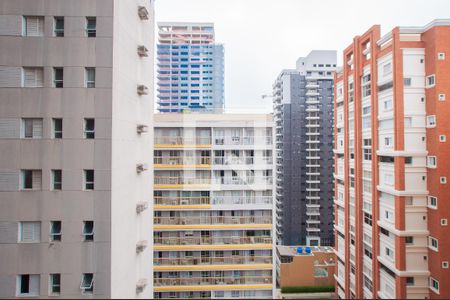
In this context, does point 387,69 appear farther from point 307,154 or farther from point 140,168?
point 307,154

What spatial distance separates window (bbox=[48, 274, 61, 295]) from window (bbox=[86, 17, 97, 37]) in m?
A: 2.96

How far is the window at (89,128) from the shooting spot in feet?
11.8

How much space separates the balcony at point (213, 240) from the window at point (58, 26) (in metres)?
6.72

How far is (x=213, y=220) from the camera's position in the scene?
9.07 meters

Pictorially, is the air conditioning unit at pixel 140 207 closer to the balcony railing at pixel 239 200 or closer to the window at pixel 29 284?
the window at pixel 29 284

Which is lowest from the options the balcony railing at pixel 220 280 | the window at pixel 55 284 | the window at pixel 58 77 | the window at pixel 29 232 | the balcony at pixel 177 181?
the balcony railing at pixel 220 280

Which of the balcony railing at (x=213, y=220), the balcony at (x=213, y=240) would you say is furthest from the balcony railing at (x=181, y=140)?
the balcony at (x=213, y=240)

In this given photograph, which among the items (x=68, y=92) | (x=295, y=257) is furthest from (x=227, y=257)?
(x=68, y=92)

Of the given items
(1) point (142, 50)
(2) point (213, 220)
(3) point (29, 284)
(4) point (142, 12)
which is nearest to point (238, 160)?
(2) point (213, 220)

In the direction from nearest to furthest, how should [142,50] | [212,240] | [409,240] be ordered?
[142,50] < [409,240] < [212,240]

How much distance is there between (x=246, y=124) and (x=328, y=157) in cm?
1096

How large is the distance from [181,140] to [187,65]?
2102cm

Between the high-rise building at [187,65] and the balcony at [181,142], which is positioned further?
the high-rise building at [187,65]

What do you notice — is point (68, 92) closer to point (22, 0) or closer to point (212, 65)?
point (22, 0)
